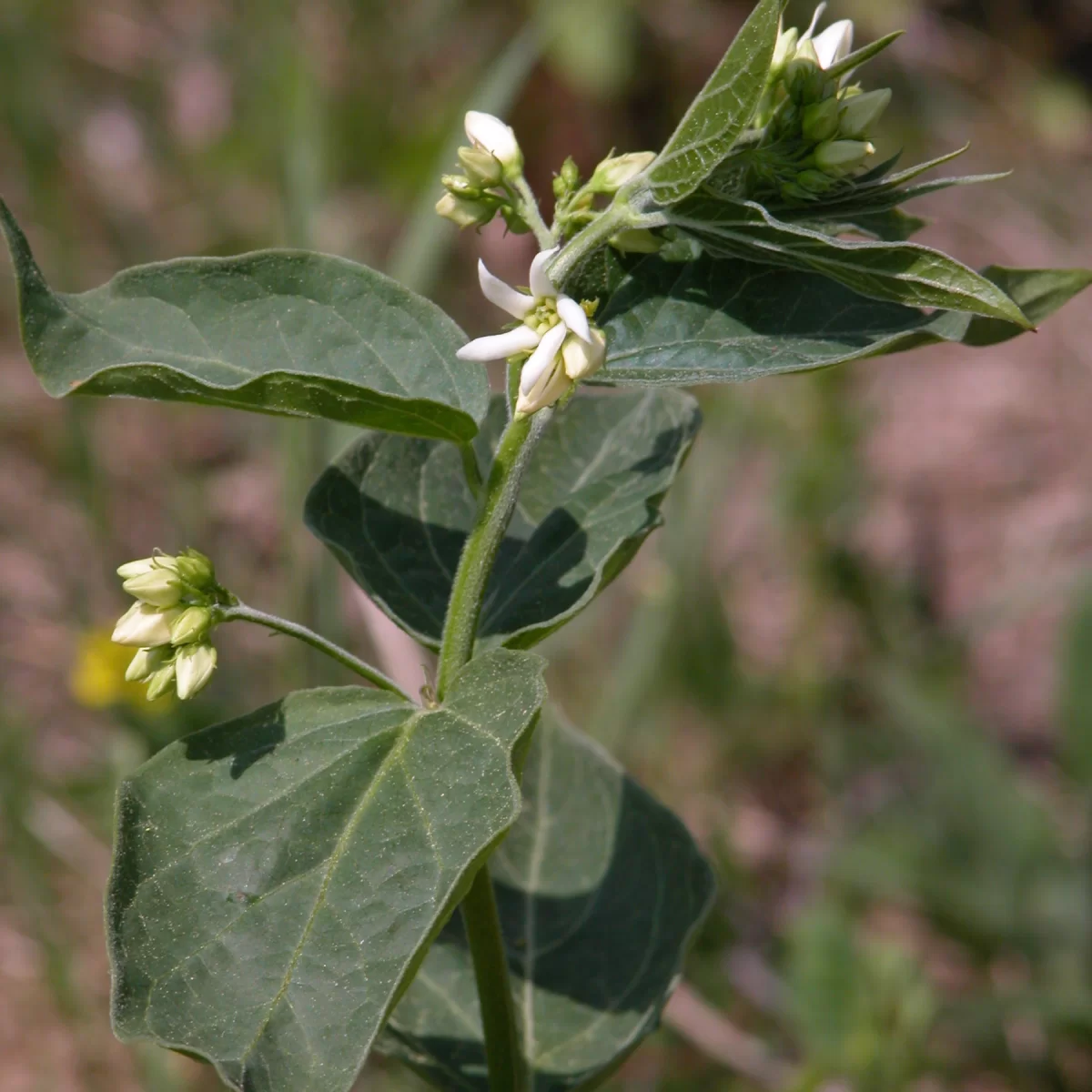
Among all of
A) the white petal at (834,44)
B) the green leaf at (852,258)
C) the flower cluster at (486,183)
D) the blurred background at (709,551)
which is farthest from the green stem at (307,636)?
the blurred background at (709,551)

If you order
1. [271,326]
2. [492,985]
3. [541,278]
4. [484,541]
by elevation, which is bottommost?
[492,985]

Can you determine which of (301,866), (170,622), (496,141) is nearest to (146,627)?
(170,622)

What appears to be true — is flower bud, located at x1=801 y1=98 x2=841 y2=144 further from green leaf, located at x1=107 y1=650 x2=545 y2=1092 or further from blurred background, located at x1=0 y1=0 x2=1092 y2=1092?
blurred background, located at x1=0 y1=0 x2=1092 y2=1092

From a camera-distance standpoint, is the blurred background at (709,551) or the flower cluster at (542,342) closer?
the flower cluster at (542,342)

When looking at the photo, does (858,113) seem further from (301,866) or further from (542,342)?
(301,866)

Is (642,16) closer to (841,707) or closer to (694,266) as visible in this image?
(841,707)

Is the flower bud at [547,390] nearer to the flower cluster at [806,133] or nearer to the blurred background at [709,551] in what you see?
the flower cluster at [806,133]
